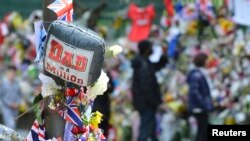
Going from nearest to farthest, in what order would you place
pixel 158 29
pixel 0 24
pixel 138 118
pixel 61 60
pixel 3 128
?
pixel 61 60
pixel 3 128
pixel 138 118
pixel 158 29
pixel 0 24

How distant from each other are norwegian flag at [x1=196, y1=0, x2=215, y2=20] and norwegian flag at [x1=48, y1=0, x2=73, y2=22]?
9.15m

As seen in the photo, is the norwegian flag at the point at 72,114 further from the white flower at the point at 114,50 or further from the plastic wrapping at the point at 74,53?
the white flower at the point at 114,50

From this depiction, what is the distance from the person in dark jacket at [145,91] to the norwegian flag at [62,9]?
807 cm

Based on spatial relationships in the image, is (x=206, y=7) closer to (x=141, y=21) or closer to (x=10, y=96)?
(x=141, y=21)

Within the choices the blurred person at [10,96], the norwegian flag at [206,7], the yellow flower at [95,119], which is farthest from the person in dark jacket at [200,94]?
the yellow flower at [95,119]

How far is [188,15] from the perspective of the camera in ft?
47.6

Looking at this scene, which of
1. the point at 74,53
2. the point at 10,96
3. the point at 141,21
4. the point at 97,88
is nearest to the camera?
the point at 74,53

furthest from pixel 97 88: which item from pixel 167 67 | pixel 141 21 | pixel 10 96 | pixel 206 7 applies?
pixel 141 21

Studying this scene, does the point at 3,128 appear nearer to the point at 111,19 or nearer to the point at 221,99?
the point at 221,99

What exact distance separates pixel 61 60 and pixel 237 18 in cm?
852

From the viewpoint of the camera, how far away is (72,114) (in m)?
4.68

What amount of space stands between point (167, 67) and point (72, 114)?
10.1 m

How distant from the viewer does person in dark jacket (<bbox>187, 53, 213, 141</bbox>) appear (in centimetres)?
1277

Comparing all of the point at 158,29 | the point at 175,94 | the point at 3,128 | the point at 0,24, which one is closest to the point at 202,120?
the point at 175,94
